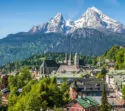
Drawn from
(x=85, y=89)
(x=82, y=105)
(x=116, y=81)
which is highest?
(x=116, y=81)

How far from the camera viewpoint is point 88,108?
97.6 metres

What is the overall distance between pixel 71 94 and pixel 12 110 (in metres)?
23.5

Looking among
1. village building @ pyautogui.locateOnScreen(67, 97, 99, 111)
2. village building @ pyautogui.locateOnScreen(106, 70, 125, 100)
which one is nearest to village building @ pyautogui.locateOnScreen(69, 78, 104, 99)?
village building @ pyautogui.locateOnScreen(106, 70, 125, 100)

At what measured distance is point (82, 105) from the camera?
9700cm

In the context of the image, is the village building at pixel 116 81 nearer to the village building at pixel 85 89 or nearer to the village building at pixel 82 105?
the village building at pixel 85 89

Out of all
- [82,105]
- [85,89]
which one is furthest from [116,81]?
[82,105]

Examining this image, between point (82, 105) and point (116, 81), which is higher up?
point (116, 81)

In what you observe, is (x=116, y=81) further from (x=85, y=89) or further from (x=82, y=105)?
(x=82, y=105)

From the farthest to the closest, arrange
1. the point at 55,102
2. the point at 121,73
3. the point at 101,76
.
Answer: the point at 101,76 → the point at 121,73 → the point at 55,102

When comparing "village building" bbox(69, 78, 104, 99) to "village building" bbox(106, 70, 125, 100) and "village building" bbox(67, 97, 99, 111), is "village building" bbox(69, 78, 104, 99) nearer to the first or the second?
"village building" bbox(106, 70, 125, 100)

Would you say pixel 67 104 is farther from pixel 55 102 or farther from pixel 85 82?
pixel 85 82

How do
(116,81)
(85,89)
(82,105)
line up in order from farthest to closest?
(116,81)
(85,89)
(82,105)

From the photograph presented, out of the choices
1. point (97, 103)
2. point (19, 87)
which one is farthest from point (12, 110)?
point (19, 87)

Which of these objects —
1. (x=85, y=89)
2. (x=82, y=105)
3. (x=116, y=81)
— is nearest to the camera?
(x=82, y=105)
